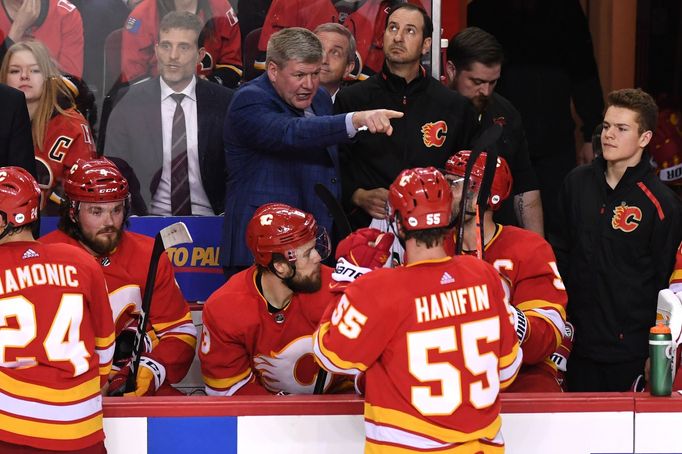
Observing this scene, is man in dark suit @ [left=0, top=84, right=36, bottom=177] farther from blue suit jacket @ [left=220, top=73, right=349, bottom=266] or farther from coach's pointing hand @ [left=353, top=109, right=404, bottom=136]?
coach's pointing hand @ [left=353, top=109, right=404, bottom=136]

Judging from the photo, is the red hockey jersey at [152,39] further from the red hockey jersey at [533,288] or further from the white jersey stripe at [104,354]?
the white jersey stripe at [104,354]

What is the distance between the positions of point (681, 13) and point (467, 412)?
219 inches

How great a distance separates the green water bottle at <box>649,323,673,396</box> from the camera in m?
3.57

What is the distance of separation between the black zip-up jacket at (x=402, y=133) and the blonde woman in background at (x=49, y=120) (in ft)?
3.97

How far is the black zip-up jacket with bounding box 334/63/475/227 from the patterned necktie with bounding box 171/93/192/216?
2.73 ft

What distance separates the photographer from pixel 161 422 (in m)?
3.56

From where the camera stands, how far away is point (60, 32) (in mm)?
5242

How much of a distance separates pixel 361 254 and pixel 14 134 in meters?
1.69

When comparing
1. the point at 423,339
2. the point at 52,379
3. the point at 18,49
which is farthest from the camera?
the point at 18,49

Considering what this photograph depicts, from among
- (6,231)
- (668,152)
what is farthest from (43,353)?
(668,152)

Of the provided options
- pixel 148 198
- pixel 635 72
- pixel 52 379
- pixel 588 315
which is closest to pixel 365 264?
pixel 52 379

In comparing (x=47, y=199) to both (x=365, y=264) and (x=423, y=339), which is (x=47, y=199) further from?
(x=423, y=339)

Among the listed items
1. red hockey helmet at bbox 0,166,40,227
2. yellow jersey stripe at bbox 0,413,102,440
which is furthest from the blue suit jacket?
yellow jersey stripe at bbox 0,413,102,440

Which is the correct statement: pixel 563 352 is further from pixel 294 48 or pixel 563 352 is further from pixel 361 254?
pixel 294 48
